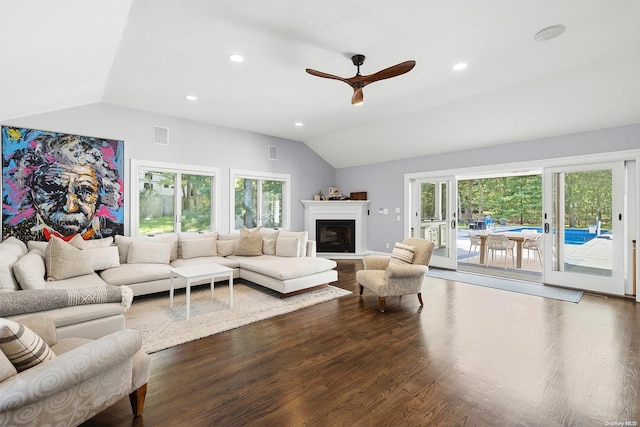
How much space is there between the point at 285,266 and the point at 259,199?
279 cm

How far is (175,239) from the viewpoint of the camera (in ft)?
16.4

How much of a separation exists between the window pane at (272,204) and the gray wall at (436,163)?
1914 millimetres

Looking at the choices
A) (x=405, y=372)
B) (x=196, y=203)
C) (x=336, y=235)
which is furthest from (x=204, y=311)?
(x=336, y=235)

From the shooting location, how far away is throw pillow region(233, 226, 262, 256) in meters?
5.23

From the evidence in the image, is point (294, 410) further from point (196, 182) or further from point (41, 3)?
point (196, 182)

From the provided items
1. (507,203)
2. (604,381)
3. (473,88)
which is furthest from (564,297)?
(507,203)

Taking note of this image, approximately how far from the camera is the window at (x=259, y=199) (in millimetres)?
6379

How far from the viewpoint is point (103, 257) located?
4066 mm

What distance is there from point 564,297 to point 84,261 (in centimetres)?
648

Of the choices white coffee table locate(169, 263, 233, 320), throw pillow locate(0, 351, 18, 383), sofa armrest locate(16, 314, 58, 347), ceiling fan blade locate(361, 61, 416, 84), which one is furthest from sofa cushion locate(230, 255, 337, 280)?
Result: throw pillow locate(0, 351, 18, 383)

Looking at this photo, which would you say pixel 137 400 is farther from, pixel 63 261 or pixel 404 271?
pixel 404 271

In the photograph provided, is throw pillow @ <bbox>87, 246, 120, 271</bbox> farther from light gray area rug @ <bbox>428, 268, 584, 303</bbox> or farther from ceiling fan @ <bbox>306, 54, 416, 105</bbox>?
light gray area rug @ <bbox>428, 268, 584, 303</bbox>

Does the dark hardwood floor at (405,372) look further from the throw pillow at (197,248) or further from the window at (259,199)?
the window at (259,199)

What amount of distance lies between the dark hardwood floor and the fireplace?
391 centimetres
